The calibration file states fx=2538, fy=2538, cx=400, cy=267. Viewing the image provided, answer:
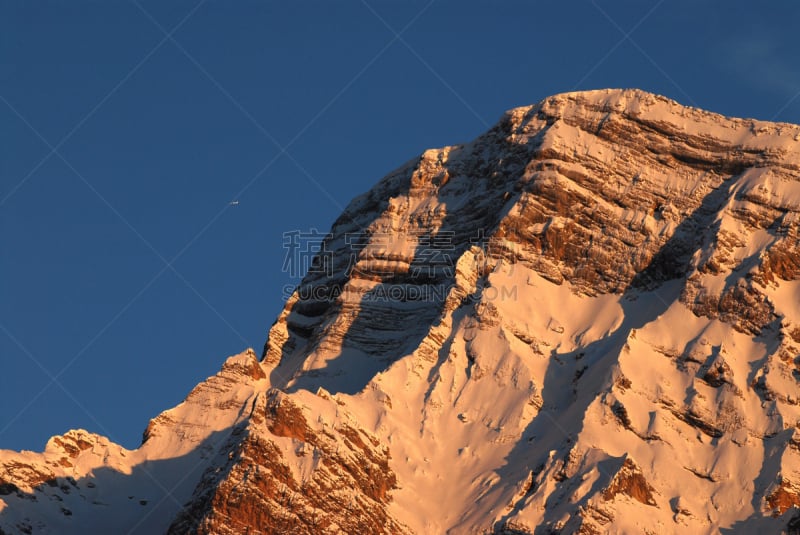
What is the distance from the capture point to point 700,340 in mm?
199250

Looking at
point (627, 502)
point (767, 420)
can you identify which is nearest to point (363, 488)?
point (627, 502)

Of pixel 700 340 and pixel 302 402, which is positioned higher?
pixel 700 340

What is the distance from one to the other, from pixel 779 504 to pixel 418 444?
28.9 metres

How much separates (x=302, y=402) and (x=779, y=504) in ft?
118

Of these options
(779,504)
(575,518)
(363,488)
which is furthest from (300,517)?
(779,504)

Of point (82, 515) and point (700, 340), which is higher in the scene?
point (700, 340)

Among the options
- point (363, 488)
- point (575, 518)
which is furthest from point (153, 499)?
point (575, 518)

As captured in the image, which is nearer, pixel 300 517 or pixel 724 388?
pixel 300 517

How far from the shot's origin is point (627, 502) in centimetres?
17900

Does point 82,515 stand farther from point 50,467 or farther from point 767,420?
point 767,420

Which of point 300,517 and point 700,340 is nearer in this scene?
point 300,517

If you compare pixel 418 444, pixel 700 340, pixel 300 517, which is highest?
pixel 700 340

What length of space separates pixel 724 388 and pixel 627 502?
1927 cm

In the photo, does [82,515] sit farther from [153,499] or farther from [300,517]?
[300,517]
